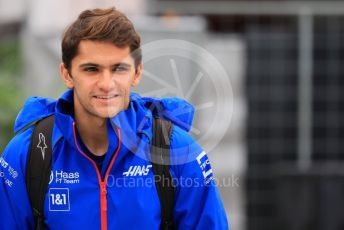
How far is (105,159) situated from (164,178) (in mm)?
264

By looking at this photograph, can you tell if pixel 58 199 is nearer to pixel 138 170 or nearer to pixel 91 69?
pixel 138 170

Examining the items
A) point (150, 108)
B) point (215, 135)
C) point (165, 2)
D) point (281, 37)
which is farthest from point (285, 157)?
point (150, 108)

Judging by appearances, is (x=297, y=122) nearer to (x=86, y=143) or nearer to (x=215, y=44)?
(x=215, y=44)

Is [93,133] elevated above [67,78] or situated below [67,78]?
below

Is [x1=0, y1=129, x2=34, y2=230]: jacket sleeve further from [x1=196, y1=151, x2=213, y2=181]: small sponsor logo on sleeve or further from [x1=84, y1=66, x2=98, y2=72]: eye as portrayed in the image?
[x1=196, y1=151, x2=213, y2=181]: small sponsor logo on sleeve

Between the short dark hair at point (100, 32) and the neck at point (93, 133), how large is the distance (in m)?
0.25

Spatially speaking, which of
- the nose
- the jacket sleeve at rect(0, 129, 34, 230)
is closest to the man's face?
the nose

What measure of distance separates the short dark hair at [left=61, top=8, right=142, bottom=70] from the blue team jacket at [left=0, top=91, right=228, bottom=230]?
273mm

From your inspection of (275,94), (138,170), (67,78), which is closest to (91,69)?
(67,78)

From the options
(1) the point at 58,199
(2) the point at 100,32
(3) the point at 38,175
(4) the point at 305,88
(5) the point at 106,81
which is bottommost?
(1) the point at 58,199

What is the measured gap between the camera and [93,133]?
13.8 feet

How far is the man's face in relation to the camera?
405cm

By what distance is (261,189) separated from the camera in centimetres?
988

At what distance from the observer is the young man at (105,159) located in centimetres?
405
